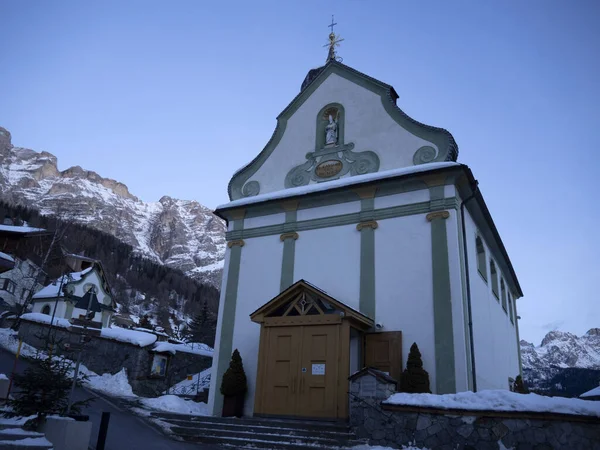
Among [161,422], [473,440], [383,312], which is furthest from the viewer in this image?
[383,312]

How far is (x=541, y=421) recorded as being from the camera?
874cm

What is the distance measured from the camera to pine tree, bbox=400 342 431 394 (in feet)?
42.2

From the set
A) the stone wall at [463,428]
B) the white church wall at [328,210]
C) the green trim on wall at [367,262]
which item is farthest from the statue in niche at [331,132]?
the stone wall at [463,428]

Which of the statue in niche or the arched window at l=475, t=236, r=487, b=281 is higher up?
the statue in niche

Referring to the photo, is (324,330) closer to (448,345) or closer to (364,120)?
(448,345)

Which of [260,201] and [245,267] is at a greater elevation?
[260,201]

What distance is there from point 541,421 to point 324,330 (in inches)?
252

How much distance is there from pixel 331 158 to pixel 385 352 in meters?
7.11

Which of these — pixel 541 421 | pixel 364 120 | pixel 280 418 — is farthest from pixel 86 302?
pixel 364 120

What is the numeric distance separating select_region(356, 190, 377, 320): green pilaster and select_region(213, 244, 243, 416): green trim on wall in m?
4.71

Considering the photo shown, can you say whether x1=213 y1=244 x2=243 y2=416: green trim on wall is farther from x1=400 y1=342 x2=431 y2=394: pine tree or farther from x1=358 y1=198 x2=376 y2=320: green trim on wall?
x1=400 y1=342 x2=431 y2=394: pine tree

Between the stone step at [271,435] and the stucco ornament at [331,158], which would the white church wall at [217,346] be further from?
the stone step at [271,435]

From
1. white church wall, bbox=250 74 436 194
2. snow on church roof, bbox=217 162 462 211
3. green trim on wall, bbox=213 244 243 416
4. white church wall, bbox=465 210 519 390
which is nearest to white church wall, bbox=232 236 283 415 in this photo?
green trim on wall, bbox=213 244 243 416

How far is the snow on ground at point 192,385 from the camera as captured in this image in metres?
21.5
